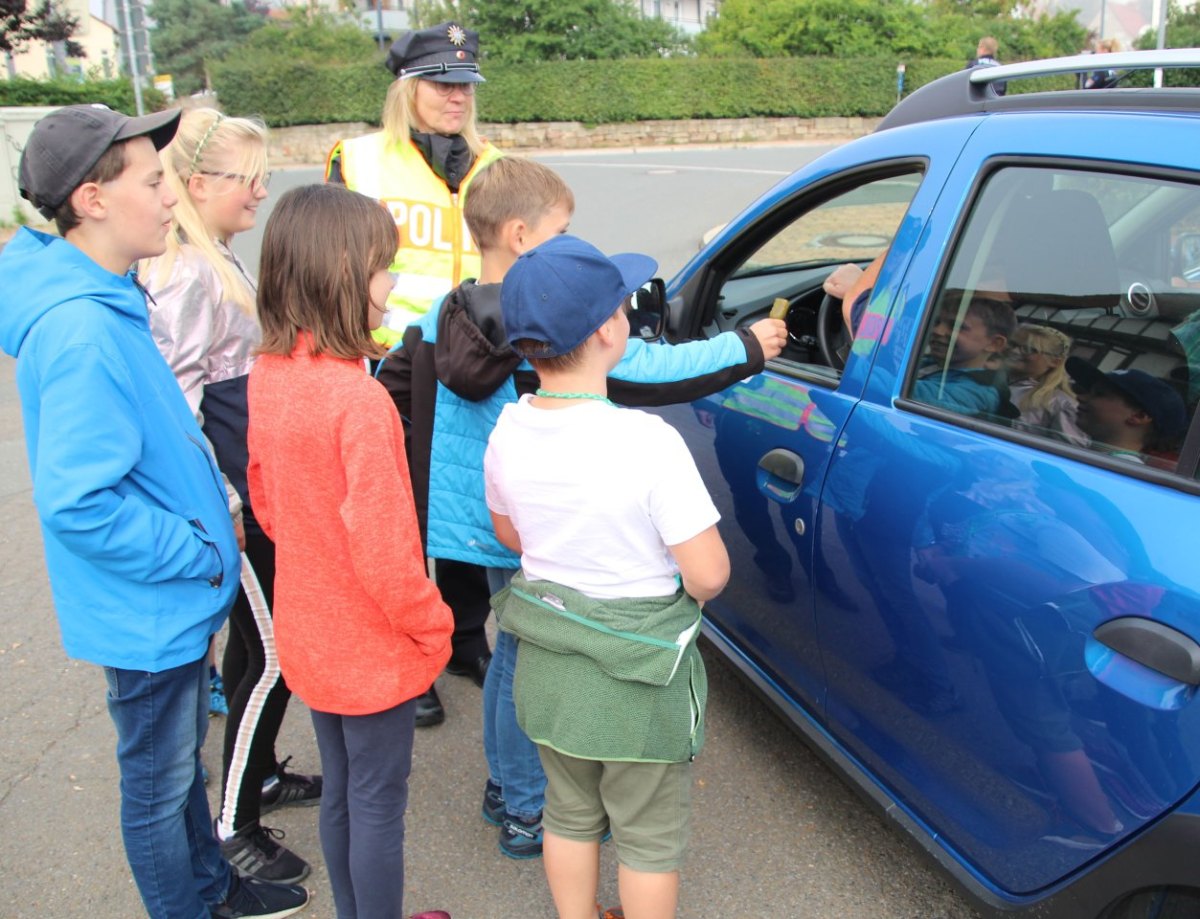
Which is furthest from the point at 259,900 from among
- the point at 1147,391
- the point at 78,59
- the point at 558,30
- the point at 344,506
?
the point at 78,59

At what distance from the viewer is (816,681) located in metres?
2.38

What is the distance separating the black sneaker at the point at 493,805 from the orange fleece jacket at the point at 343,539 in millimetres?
873

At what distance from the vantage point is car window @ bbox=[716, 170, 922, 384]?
2.49m

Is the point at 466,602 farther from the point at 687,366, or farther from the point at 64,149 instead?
the point at 64,149

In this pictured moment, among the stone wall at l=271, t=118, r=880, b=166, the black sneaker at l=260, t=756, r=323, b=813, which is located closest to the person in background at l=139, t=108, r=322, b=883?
the black sneaker at l=260, t=756, r=323, b=813

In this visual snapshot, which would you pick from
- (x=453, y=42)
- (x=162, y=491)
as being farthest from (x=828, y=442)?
(x=453, y=42)

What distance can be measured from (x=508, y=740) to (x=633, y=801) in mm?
675

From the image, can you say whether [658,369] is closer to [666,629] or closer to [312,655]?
[666,629]

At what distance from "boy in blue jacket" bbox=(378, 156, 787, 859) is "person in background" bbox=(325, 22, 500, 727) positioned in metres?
0.61

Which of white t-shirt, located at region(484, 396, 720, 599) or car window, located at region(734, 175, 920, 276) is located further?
car window, located at region(734, 175, 920, 276)

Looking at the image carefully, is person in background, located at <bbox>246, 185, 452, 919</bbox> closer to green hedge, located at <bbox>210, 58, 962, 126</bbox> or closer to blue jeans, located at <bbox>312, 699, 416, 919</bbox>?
blue jeans, located at <bbox>312, 699, 416, 919</bbox>

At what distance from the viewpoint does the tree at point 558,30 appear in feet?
115

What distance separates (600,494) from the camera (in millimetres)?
1746

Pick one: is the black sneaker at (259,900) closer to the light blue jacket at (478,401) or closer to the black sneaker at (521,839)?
the black sneaker at (521,839)
